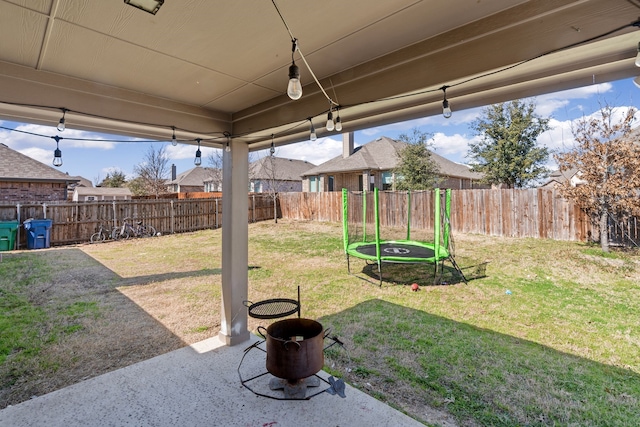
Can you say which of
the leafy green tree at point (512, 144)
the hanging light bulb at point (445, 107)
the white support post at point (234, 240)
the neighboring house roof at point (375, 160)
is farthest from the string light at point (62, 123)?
the leafy green tree at point (512, 144)

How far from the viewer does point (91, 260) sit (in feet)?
24.3

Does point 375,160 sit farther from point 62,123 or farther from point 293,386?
point 62,123

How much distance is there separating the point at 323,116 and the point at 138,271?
19.9 feet

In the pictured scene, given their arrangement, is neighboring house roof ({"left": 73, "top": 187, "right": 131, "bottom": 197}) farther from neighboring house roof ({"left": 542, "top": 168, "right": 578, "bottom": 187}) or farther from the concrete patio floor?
neighboring house roof ({"left": 542, "top": 168, "right": 578, "bottom": 187})

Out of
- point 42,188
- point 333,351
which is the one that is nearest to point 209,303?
point 333,351

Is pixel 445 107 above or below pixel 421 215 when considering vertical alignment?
above

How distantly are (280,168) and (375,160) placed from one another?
10.3 metres

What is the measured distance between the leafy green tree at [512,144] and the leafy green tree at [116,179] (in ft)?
98.9

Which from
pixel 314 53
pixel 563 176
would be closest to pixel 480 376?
pixel 314 53

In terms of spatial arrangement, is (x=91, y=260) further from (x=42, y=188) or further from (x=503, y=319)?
(x=503, y=319)

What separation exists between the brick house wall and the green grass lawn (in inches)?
213

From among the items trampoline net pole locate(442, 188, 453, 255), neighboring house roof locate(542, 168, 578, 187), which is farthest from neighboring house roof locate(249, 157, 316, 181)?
trampoline net pole locate(442, 188, 453, 255)

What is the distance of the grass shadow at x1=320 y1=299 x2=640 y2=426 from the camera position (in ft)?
7.25

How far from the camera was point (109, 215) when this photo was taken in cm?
1032
